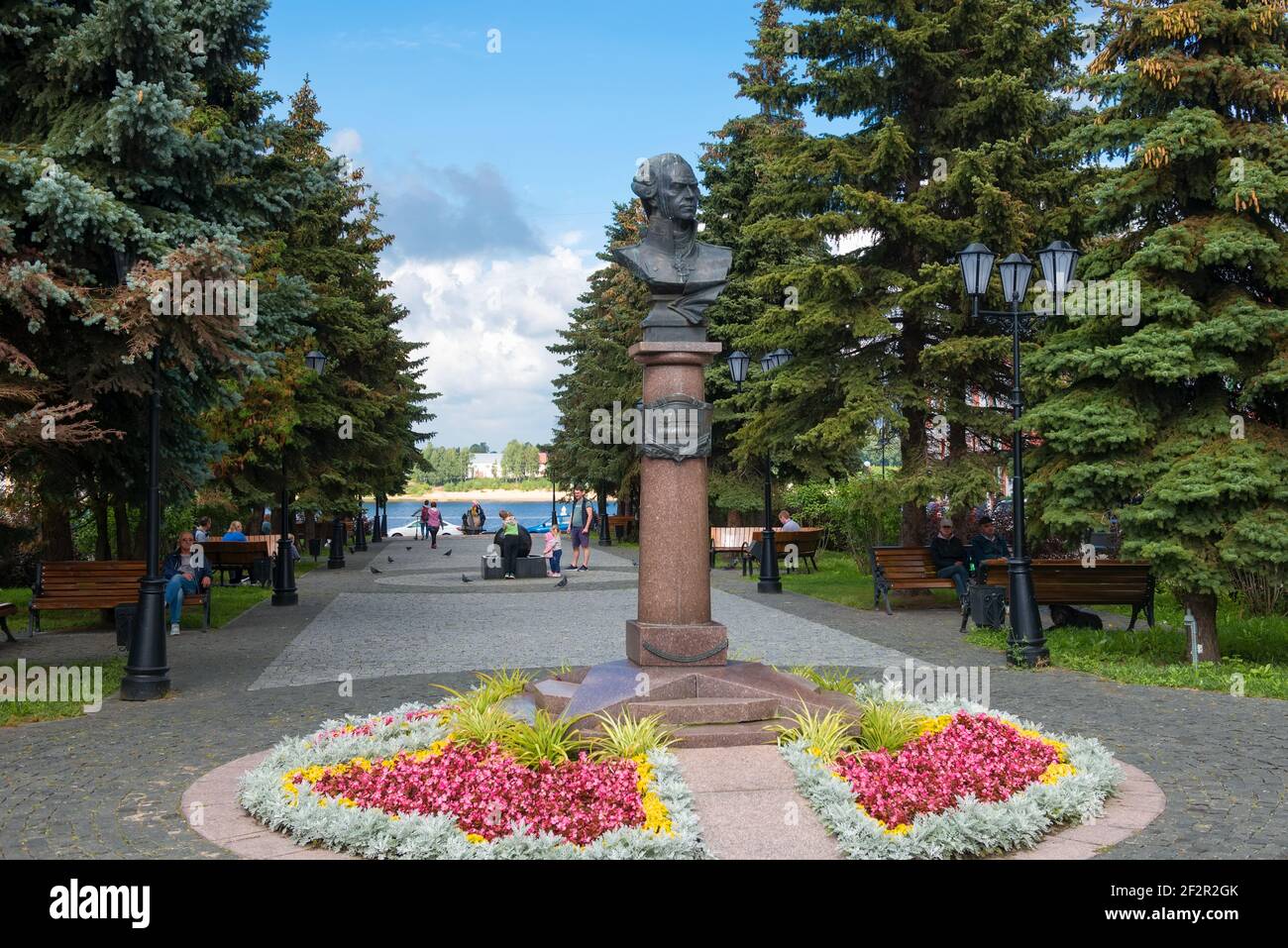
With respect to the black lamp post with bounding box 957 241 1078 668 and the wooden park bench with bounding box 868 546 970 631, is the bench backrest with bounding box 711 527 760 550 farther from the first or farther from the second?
the black lamp post with bounding box 957 241 1078 668

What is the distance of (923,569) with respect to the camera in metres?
17.6

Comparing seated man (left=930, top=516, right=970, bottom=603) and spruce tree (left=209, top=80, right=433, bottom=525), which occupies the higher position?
spruce tree (left=209, top=80, right=433, bottom=525)

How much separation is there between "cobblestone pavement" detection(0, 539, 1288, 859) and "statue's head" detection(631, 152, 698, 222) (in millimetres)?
4767

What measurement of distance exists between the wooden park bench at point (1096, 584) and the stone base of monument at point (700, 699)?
257 inches

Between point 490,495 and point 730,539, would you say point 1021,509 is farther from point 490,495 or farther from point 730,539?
point 490,495

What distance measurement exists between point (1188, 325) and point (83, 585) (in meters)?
13.2

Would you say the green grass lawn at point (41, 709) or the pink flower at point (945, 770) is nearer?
the pink flower at point (945, 770)

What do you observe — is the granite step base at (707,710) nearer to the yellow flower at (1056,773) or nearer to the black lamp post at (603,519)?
the yellow flower at (1056,773)

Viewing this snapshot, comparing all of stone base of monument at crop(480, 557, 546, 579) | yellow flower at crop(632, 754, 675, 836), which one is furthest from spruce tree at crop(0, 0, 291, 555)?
stone base of monument at crop(480, 557, 546, 579)

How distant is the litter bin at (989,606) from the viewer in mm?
14188

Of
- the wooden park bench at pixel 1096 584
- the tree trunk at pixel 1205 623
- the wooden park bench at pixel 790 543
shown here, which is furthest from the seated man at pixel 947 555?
the wooden park bench at pixel 790 543

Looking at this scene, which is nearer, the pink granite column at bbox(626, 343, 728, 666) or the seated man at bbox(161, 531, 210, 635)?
the pink granite column at bbox(626, 343, 728, 666)

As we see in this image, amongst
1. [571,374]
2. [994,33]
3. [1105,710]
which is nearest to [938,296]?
[994,33]

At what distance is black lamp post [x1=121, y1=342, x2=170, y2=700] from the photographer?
10.3 metres
